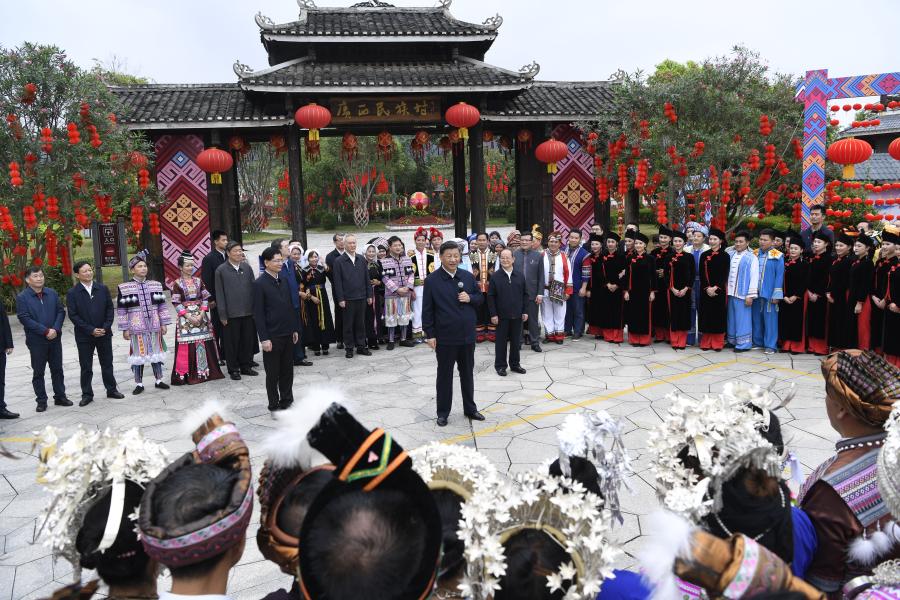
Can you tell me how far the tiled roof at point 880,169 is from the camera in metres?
18.0

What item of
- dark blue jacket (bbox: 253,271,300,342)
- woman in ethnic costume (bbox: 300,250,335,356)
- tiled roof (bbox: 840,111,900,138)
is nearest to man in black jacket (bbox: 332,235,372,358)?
woman in ethnic costume (bbox: 300,250,335,356)

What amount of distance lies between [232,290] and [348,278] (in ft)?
5.58

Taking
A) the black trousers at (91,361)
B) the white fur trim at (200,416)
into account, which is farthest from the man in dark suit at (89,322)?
the white fur trim at (200,416)

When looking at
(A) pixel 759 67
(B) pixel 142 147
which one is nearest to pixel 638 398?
A: (A) pixel 759 67

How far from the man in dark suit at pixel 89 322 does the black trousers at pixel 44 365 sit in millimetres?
221

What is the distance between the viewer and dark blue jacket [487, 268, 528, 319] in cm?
785

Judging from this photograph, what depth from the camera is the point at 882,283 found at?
7.50m

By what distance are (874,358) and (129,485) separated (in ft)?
8.39

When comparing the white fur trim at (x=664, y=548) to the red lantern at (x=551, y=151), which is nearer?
the white fur trim at (x=664, y=548)

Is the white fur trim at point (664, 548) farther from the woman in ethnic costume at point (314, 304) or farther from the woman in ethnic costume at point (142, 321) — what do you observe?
the woman in ethnic costume at point (314, 304)

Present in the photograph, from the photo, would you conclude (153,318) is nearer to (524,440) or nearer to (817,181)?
(524,440)

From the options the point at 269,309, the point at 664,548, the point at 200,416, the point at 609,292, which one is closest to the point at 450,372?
the point at 269,309

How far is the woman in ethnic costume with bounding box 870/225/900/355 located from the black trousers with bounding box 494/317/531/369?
417cm

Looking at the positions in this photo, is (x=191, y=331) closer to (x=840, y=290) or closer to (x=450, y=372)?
(x=450, y=372)
